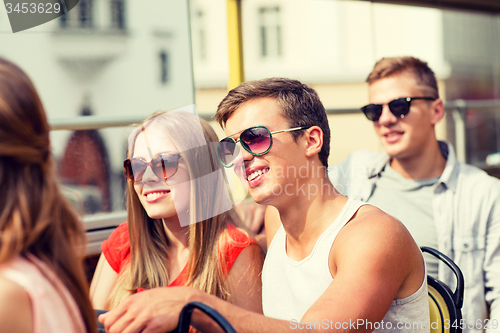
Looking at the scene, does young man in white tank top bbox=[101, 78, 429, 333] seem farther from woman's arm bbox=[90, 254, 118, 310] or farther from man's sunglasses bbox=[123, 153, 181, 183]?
woman's arm bbox=[90, 254, 118, 310]

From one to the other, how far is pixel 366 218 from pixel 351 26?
846 inches

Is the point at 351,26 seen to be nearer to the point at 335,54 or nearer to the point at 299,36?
the point at 335,54

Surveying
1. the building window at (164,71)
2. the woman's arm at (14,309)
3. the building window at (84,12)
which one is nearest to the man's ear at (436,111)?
the building window at (164,71)

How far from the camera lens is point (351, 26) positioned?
2134 cm

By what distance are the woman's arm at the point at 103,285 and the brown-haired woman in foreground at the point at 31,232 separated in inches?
37.6

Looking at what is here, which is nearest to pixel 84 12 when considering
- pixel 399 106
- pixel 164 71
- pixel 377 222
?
pixel 164 71

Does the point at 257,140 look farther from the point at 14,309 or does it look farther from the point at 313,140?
the point at 14,309

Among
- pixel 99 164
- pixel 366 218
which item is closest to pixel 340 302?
pixel 366 218

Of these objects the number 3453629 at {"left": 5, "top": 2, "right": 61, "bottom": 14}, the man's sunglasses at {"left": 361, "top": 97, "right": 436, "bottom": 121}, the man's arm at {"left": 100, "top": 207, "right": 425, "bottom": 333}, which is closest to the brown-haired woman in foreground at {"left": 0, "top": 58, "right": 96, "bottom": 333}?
the man's arm at {"left": 100, "top": 207, "right": 425, "bottom": 333}

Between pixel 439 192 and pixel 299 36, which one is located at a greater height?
pixel 299 36

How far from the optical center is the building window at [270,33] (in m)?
24.2

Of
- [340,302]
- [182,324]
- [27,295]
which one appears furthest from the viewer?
[340,302]

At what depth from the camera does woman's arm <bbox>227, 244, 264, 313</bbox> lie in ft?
5.75

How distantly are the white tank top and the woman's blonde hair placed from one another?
0.64 ft
